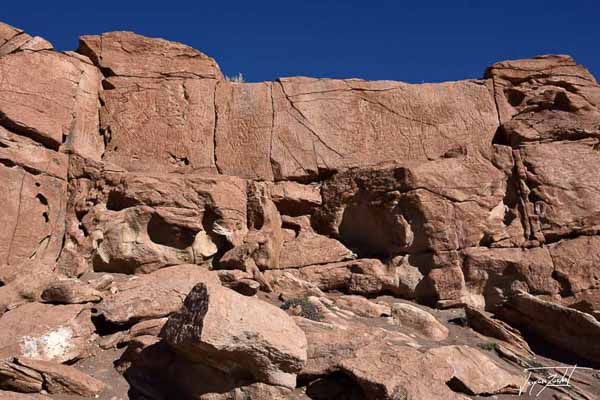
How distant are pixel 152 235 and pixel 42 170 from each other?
75.2 inches

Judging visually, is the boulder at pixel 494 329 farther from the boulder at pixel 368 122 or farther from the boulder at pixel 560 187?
the boulder at pixel 368 122

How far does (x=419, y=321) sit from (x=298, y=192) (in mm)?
3293

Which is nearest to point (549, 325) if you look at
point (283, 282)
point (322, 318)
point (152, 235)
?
point (322, 318)

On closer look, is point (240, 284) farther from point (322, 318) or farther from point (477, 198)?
point (477, 198)

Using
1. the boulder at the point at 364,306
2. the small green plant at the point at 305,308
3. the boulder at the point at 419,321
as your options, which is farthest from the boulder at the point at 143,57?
the boulder at the point at 419,321

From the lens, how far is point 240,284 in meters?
8.58

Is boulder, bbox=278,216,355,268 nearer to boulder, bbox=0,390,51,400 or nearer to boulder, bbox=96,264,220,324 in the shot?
boulder, bbox=96,264,220,324

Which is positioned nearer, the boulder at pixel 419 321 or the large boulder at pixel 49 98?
the boulder at pixel 419 321

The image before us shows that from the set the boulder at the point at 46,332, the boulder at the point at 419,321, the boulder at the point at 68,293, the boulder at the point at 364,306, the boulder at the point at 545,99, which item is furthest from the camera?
the boulder at the point at 545,99

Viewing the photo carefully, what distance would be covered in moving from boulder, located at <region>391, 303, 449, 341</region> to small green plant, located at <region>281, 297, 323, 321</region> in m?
1.25

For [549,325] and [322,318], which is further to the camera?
[549,325]

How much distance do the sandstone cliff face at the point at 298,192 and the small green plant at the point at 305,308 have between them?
0.10 m

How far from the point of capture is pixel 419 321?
8641 millimetres

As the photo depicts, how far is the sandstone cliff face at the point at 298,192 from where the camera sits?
8633 mm
